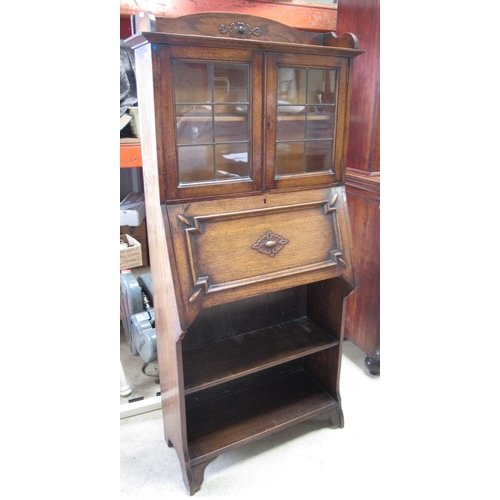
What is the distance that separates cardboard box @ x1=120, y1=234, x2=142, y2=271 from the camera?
7.67 feet

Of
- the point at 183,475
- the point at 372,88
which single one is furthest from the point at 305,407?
the point at 372,88

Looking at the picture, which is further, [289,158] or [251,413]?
[251,413]

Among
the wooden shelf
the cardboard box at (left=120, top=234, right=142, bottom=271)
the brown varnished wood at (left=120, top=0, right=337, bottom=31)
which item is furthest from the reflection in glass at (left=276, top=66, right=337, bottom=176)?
the cardboard box at (left=120, top=234, right=142, bottom=271)

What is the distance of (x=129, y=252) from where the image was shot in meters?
2.35

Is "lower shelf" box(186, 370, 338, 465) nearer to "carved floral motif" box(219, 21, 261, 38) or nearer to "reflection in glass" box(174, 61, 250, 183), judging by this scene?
"reflection in glass" box(174, 61, 250, 183)

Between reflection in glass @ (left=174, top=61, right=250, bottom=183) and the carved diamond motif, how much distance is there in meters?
0.23

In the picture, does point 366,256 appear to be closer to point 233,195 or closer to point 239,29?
point 233,195

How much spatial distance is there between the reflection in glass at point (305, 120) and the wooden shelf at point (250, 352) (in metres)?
0.74

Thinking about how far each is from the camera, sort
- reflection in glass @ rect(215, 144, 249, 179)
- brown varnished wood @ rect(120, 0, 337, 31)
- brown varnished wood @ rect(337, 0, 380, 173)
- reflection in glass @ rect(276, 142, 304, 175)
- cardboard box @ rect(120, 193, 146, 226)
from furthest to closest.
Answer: cardboard box @ rect(120, 193, 146, 226) < brown varnished wood @ rect(120, 0, 337, 31) < brown varnished wood @ rect(337, 0, 380, 173) < reflection in glass @ rect(276, 142, 304, 175) < reflection in glass @ rect(215, 144, 249, 179)

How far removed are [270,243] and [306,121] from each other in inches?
19.3

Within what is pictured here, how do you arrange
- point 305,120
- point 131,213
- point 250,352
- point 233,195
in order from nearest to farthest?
point 233,195 < point 305,120 < point 250,352 < point 131,213

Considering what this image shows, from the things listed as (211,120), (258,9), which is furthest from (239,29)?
(258,9)

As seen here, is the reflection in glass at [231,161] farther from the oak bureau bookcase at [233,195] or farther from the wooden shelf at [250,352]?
the wooden shelf at [250,352]

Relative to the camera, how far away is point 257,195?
1509 millimetres
